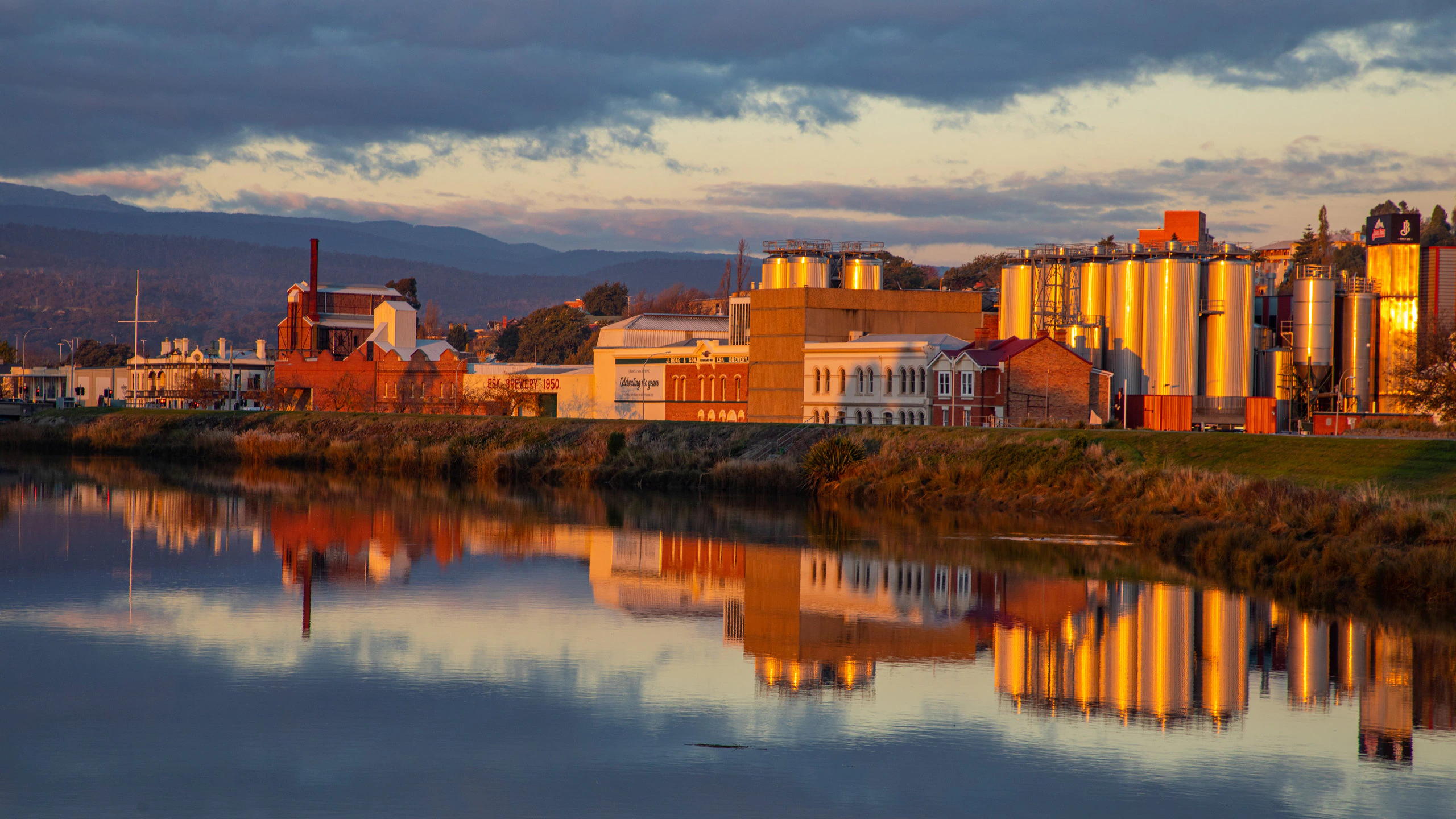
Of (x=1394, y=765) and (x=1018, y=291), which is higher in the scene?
(x=1018, y=291)

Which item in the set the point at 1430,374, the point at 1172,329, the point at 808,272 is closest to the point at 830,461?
the point at 1172,329

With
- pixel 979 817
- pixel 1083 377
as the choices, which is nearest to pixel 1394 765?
pixel 979 817

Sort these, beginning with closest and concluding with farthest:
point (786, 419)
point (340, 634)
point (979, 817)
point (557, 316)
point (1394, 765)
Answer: point (979, 817) < point (1394, 765) < point (340, 634) < point (786, 419) < point (557, 316)

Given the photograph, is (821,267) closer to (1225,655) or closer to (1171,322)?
(1171,322)

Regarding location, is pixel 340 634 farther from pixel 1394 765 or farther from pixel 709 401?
pixel 709 401

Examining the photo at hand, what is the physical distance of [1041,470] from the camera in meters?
50.5

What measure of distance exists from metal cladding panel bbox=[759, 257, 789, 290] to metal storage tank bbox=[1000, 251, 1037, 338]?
14.6 metres

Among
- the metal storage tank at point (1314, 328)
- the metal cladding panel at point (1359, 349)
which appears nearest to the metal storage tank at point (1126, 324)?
the metal storage tank at point (1314, 328)

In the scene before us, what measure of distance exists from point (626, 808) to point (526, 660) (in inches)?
318

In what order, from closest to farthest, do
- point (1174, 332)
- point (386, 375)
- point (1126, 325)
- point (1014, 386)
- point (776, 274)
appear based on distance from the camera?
point (1014, 386) → point (1174, 332) → point (1126, 325) → point (776, 274) → point (386, 375)

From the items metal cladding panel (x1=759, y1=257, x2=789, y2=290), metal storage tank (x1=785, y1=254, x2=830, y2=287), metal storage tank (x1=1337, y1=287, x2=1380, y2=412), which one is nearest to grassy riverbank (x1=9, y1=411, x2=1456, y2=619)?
metal cladding panel (x1=759, y1=257, x2=789, y2=290)

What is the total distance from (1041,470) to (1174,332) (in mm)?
30724

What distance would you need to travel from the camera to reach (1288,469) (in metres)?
46.2

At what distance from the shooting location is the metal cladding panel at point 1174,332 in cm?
7756
